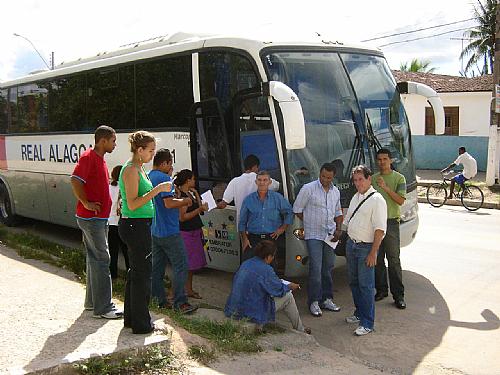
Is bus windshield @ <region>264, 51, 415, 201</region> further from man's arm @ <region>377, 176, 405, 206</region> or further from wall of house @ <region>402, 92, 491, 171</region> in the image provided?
wall of house @ <region>402, 92, 491, 171</region>

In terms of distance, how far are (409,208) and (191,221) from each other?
3.11 metres

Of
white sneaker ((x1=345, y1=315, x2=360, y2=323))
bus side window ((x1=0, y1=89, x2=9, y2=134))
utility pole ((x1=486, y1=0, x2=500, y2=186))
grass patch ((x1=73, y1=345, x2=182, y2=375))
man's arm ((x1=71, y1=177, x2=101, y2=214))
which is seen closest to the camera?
→ grass patch ((x1=73, y1=345, x2=182, y2=375))

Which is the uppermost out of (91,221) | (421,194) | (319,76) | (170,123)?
(319,76)

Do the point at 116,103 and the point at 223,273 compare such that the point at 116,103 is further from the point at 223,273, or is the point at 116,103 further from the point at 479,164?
the point at 479,164

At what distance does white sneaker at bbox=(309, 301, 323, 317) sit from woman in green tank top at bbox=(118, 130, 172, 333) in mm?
2308

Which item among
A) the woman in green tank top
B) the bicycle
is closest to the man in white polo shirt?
the woman in green tank top

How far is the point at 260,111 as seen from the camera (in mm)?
7484

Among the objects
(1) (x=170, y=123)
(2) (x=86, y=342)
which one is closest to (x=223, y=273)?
(1) (x=170, y=123)

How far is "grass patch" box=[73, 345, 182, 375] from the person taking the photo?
470 centimetres

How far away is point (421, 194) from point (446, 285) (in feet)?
39.4

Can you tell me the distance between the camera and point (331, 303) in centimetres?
732

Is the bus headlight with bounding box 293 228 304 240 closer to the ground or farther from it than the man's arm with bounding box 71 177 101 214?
closer to the ground

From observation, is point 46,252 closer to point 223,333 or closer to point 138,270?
point 138,270

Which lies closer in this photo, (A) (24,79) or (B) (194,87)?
(B) (194,87)
